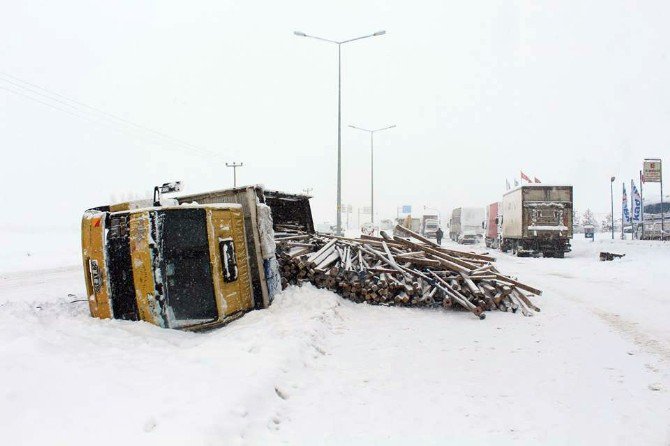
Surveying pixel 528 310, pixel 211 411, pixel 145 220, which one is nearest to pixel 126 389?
pixel 211 411

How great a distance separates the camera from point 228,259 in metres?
6.45

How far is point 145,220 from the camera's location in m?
6.00

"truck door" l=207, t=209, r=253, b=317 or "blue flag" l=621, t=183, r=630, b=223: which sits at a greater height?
"blue flag" l=621, t=183, r=630, b=223

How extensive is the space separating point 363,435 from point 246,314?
3675mm

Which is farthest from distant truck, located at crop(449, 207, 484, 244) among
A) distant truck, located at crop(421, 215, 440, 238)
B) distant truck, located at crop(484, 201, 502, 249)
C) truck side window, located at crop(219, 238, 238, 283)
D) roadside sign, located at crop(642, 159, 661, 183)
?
truck side window, located at crop(219, 238, 238, 283)

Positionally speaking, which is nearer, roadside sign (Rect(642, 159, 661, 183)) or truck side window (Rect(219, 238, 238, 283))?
truck side window (Rect(219, 238, 238, 283))

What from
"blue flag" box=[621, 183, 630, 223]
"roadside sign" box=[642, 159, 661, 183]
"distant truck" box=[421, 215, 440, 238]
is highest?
"roadside sign" box=[642, 159, 661, 183]

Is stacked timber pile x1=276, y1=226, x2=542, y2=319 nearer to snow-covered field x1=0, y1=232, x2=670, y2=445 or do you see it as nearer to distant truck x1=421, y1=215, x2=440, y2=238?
snow-covered field x1=0, y1=232, x2=670, y2=445

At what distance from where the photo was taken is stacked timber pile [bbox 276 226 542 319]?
8500mm

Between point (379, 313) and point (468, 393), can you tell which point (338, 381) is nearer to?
point (468, 393)

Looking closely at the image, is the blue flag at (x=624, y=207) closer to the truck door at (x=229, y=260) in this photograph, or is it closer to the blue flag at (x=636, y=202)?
the blue flag at (x=636, y=202)

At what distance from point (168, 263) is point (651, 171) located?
3836 centimetres

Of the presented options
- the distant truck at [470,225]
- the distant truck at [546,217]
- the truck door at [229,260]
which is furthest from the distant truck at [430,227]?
the truck door at [229,260]

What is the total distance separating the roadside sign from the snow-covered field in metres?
31.6
